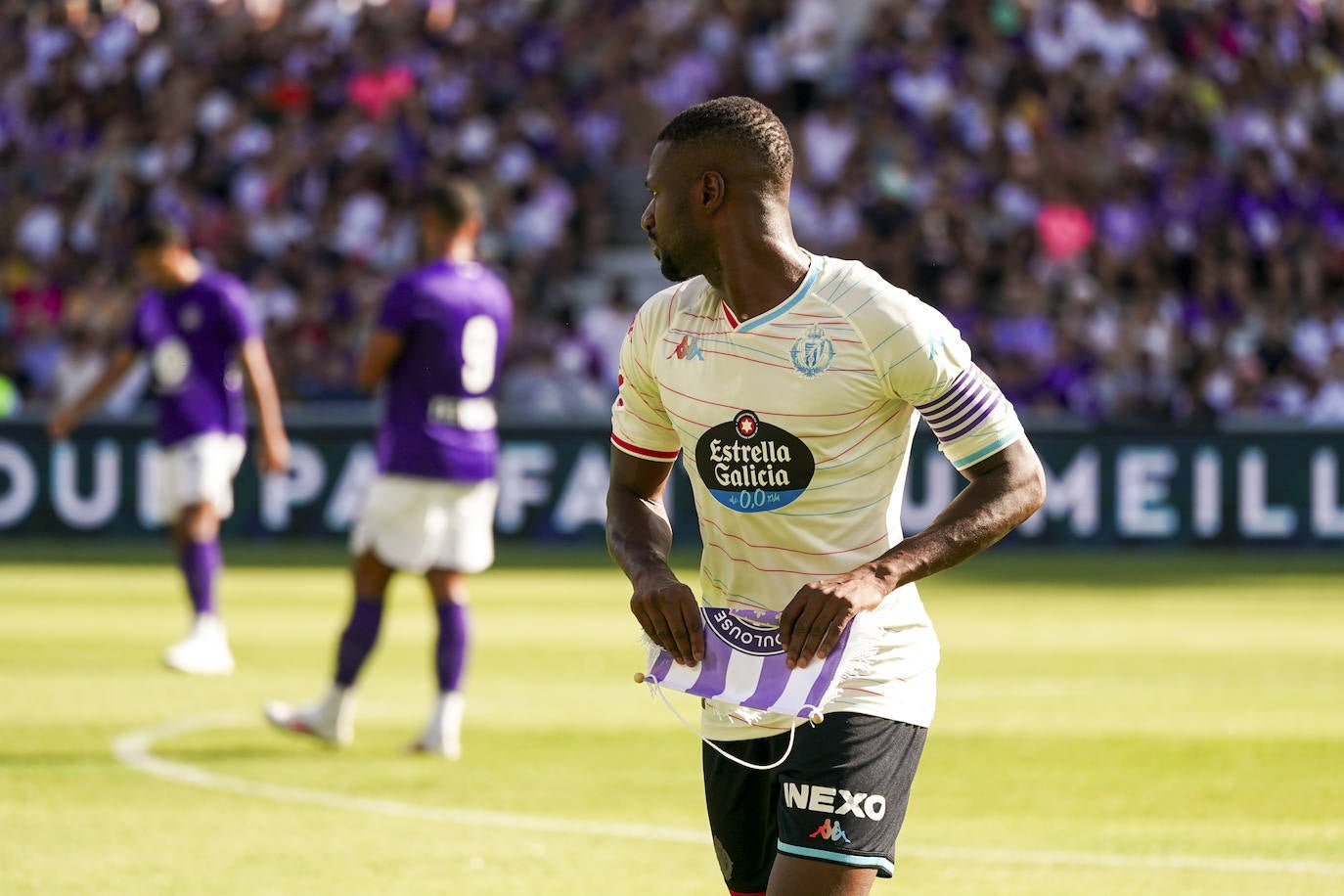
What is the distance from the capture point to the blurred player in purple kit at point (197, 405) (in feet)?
36.8

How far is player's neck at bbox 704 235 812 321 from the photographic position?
13.5 feet

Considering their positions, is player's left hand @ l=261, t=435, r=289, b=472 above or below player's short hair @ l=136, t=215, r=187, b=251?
below

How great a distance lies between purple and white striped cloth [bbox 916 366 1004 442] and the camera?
4.03 m

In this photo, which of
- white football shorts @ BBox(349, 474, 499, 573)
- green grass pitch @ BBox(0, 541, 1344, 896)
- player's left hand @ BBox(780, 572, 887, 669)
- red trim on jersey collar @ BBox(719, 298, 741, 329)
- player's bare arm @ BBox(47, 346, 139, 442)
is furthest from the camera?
player's bare arm @ BBox(47, 346, 139, 442)

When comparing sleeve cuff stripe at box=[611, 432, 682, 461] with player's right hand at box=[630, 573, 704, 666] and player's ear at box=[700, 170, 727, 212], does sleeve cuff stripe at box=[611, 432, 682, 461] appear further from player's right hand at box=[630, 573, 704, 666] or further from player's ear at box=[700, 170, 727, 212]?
player's ear at box=[700, 170, 727, 212]

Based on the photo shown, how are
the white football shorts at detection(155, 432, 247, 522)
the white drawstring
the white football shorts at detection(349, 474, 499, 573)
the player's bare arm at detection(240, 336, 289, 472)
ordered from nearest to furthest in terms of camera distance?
the white drawstring → the white football shorts at detection(349, 474, 499, 573) → the player's bare arm at detection(240, 336, 289, 472) → the white football shorts at detection(155, 432, 247, 522)

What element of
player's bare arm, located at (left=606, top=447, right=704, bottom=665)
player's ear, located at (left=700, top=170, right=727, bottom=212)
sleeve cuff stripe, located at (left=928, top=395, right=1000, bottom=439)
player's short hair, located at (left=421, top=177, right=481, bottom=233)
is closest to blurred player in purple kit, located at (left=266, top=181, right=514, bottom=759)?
player's short hair, located at (left=421, top=177, right=481, bottom=233)

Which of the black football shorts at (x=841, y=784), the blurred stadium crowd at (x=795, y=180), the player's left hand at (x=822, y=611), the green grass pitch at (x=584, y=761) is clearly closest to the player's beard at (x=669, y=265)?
the player's left hand at (x=822, y=611)

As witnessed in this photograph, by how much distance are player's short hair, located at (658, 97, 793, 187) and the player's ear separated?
0.07m

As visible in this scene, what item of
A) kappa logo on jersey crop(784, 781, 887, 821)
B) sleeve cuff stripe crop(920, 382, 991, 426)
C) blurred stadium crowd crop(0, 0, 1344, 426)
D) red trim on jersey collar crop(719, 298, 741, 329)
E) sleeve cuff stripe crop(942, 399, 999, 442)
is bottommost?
kappa logo on jersey crop(784, 781, 887, 821)

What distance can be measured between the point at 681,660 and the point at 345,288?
19211 millimetres

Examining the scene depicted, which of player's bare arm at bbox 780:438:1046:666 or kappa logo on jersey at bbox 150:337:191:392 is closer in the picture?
player's bare arm at bbox 780:438:1046:666

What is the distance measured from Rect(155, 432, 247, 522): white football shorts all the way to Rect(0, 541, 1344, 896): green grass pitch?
3.08 feet

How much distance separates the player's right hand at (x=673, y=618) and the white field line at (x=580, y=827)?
10.0 ft
